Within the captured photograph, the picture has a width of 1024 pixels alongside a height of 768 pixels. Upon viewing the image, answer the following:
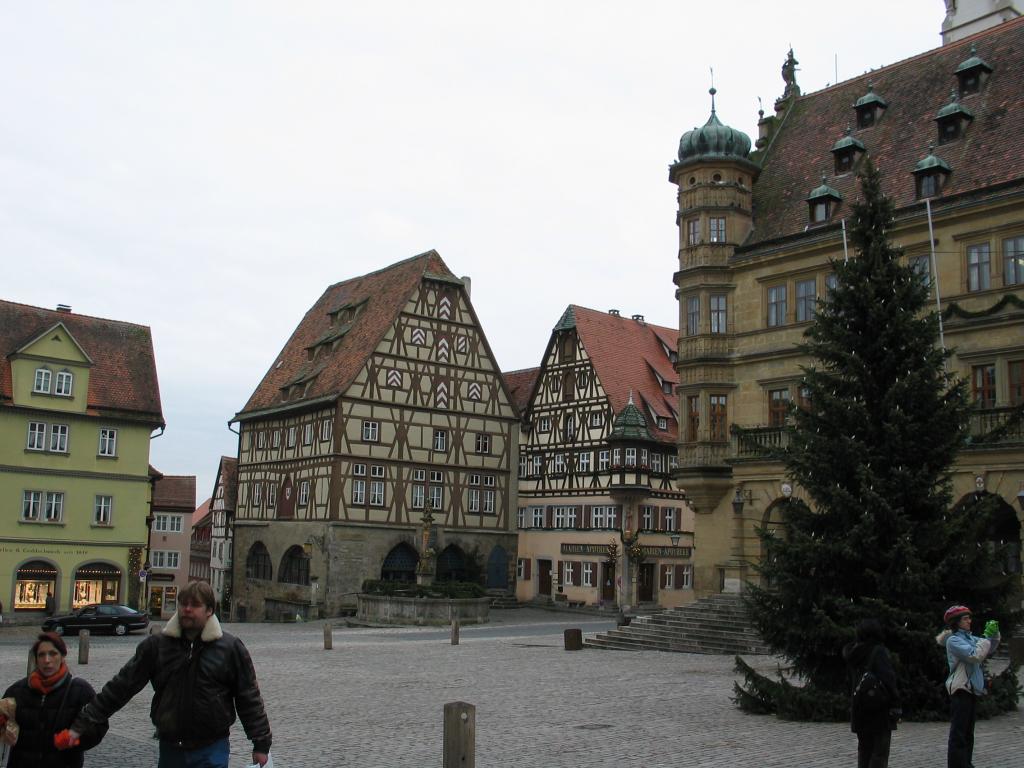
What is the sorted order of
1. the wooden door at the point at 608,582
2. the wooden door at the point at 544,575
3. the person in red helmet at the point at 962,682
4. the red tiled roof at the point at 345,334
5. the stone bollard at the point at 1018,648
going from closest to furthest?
1. the person in red helmet at the point at 962,682
2. the stone bollard at the point at 1018,648
3. the red tiled roof at the point at 345,334
4. the wooden door at the point at 608,582
5. the wooden door at the point at 544,575

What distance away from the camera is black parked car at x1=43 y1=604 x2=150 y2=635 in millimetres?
35375

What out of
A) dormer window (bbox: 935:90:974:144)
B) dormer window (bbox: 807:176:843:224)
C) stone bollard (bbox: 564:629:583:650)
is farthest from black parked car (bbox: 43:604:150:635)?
dormer window (bbox: 935:90:974:144)

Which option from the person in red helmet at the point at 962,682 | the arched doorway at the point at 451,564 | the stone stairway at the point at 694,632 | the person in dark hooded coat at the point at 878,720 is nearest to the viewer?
the person in dark hooded coat at the point at 878,720

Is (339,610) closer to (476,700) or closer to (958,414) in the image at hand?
(476,700)

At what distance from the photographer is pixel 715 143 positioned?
32.1 metres

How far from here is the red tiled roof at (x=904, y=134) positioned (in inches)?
1071

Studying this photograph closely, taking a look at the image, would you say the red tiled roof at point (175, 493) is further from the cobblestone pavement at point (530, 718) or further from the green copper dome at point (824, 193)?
the green copper dome at point (824, 193)

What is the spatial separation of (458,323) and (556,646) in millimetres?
24703

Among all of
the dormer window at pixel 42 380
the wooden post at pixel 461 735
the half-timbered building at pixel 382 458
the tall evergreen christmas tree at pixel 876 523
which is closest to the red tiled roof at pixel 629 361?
the half-timbered building at pixel 382 458

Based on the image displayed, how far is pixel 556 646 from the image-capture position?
2873cm

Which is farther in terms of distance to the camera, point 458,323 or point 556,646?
point 458,323

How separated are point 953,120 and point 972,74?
200 centimetres

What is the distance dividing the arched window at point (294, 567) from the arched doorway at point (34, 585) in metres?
10.4

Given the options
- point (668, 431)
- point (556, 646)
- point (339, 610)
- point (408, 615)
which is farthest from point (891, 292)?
point (668, 431)
